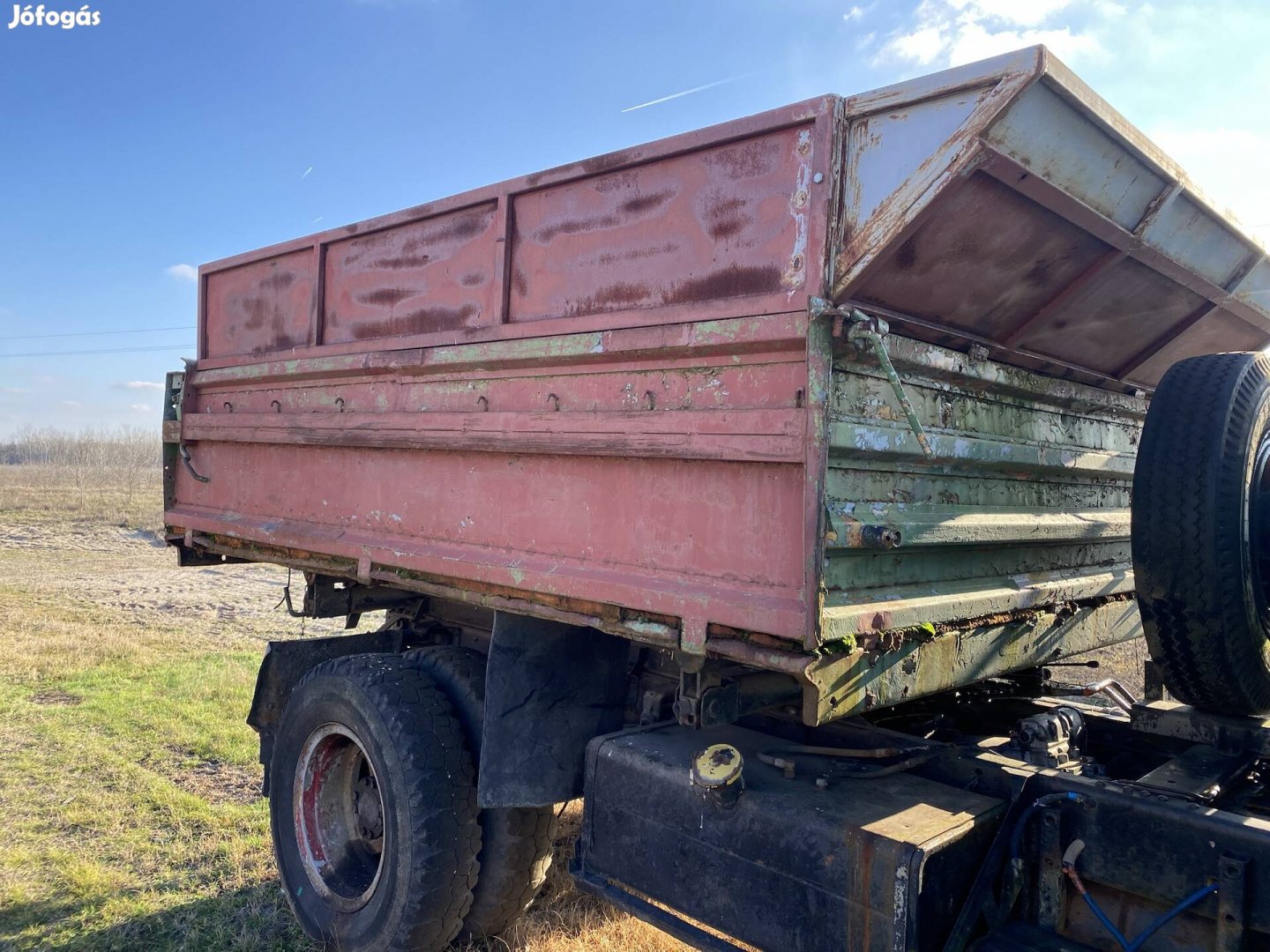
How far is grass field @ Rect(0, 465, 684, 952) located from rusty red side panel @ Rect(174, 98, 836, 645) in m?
1.52

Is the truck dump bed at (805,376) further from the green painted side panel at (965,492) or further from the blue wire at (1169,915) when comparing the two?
the blue wire at (1169,915)

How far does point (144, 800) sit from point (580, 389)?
12.2 feet

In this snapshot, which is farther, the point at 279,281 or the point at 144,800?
the point at 144,800

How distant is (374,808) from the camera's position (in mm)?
3666

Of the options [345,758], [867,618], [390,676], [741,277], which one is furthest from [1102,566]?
[345,758]

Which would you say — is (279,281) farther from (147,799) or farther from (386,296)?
(147,799)

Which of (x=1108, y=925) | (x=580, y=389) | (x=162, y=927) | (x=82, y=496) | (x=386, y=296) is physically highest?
(x=386, y=296)

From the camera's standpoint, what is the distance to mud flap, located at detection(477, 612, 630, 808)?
3047mm

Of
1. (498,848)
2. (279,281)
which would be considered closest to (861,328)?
(498,848)

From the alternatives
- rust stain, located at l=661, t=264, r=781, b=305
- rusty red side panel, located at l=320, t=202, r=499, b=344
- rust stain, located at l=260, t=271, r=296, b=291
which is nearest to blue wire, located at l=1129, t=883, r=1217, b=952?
rust stain, located at l=661, t=264, r=781, b=305

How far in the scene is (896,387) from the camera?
88.0 inches

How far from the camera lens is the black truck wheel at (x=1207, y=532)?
2.20 m

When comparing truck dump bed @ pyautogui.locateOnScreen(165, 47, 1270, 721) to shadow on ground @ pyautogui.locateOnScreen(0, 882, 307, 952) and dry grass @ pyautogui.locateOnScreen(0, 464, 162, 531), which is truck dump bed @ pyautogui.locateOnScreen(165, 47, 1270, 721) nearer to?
shadow on ground @ pyautogui.locateOnScreen(0, 882, 307, 952)

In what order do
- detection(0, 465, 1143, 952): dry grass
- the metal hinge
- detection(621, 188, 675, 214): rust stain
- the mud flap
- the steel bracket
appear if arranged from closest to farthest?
the steel bracket
the metal hinge
detection(621, 188, 675, 214): rust stain
the mud flap
detection(0, 465, 1143, 952): dry grass
